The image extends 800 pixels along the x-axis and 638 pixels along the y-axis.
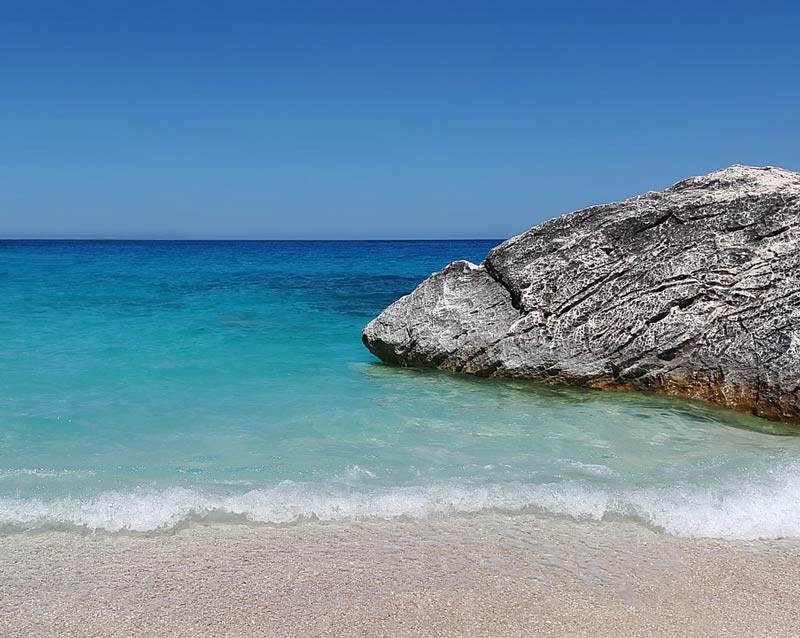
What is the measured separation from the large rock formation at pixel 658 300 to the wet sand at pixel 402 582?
413cm

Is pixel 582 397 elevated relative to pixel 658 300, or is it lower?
lower

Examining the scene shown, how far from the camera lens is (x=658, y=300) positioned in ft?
29.6

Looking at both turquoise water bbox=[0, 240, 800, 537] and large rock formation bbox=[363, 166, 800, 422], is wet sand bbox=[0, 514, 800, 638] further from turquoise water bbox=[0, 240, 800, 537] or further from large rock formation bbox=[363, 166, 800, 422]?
large rock formation bbox=[363, 166, 800, 422]

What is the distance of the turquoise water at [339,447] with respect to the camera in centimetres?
537

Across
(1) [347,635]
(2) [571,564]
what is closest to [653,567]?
(2) [571,564]

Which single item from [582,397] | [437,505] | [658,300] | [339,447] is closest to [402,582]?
[437,505]

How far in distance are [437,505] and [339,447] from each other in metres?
1.83

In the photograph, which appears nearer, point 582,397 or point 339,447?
point 339,447

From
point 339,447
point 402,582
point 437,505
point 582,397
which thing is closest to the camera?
point 402,582

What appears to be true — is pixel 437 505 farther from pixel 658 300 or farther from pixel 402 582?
pixel 658 300

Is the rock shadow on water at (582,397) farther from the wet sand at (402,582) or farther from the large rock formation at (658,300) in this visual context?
the wet sand at (402,582)

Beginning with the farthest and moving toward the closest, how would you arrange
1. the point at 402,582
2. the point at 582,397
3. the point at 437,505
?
the point at 582,397
the point at 437,505
the point at 402,582

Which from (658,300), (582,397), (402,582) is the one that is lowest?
(402,582)

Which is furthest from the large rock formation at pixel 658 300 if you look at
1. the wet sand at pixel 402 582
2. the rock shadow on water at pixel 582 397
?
the wet sand at pixel 402 582
